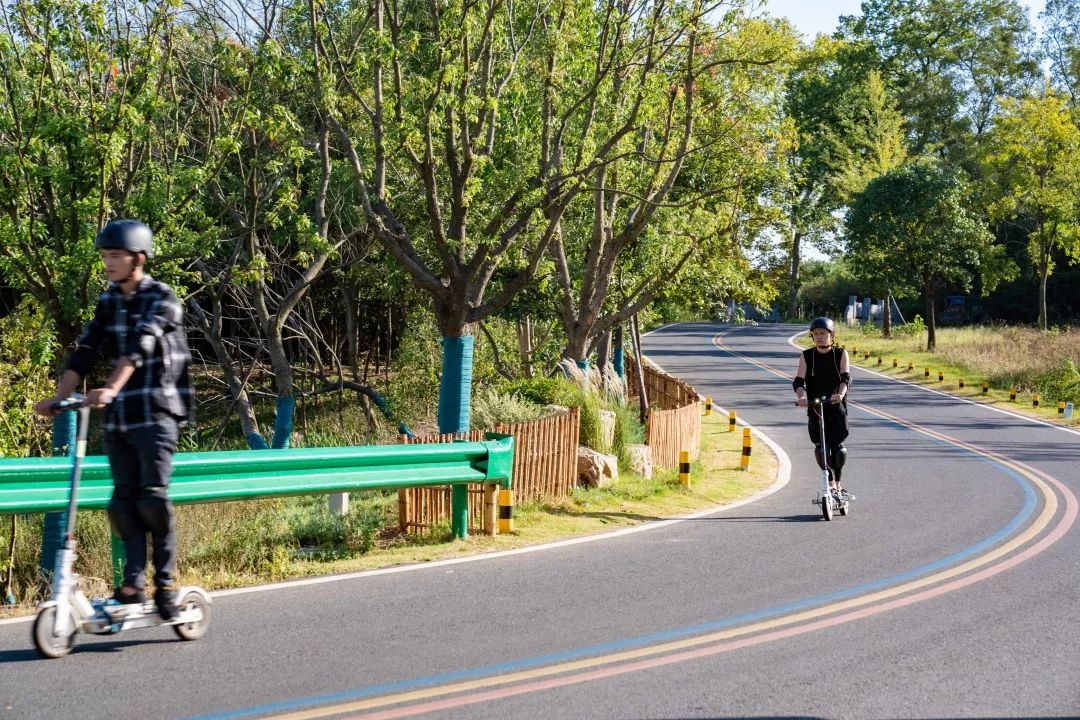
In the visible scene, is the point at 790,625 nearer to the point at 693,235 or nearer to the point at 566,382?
the point at 566,382

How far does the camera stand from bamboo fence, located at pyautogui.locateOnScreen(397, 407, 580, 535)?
35.0ft

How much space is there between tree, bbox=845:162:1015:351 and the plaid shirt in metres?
45.3

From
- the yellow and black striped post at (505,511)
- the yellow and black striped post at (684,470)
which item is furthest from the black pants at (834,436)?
the yellow and black striped post at (505,511)

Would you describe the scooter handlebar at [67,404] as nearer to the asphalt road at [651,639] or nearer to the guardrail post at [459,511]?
the asphalt road at [651,639]

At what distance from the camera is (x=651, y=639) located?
6.92 meters

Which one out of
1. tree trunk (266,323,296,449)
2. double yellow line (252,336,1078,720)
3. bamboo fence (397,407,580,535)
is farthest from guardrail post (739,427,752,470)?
tree trunk (266,323,296,449)

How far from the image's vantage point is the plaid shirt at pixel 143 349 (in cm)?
607

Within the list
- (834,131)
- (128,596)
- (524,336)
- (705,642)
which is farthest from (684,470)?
(834,131)

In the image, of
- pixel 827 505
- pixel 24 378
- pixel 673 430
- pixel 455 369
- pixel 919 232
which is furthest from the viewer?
pixel 919 232

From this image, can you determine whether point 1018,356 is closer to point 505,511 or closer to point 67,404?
point 505,511

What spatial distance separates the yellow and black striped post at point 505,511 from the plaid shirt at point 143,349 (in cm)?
467

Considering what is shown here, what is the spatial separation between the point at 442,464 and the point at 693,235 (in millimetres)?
11959

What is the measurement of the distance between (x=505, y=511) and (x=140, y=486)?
492 cm

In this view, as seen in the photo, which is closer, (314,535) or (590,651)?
(590,651)
